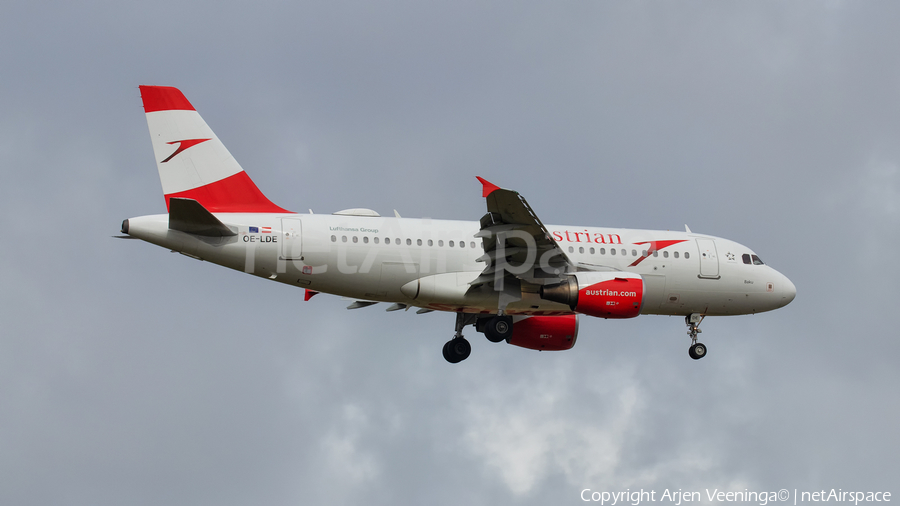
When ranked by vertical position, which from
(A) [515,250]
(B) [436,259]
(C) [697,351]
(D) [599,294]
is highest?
(A) [515,250]

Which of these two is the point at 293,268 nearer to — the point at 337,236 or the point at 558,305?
the point at 337,236

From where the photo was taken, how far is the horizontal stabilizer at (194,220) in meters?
24.6

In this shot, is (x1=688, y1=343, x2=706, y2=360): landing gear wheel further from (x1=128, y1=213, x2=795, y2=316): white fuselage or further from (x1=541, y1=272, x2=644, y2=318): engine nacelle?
(x1=541, y1=272, x2=644, y2=318): engine nacelle

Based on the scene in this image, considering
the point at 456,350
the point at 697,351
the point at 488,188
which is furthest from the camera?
the point at 456,350

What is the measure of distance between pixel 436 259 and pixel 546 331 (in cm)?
652

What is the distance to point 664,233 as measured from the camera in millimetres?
31188

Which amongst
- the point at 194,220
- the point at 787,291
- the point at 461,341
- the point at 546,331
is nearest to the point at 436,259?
the point at 461,341

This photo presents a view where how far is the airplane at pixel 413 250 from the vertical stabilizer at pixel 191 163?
0.10 feet

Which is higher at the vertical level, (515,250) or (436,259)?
(515,250)

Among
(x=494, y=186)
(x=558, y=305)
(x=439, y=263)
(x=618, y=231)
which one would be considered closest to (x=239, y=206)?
(x=439, y=263)

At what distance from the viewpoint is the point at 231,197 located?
27.5 metres

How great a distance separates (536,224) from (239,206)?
9.03 meters

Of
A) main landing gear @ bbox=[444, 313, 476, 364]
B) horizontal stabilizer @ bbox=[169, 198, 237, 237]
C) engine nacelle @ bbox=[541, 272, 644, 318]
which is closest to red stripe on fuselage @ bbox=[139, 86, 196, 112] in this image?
horizontal stabilizer @ bbox=[169, 198, 237, 237]

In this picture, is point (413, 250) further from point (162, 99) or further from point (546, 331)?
point (162, 99)
